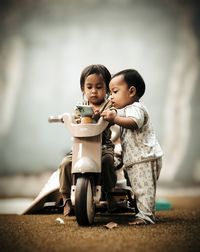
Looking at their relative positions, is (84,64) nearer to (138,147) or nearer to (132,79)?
(132,79)

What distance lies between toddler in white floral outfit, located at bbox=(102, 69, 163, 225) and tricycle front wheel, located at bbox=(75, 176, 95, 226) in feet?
0.62

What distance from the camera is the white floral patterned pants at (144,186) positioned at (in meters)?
1.70

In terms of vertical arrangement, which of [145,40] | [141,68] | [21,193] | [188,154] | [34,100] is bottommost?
[21,193]

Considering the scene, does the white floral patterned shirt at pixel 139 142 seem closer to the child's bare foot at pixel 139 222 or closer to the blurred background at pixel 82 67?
the child's bare foot at pixel 139 222

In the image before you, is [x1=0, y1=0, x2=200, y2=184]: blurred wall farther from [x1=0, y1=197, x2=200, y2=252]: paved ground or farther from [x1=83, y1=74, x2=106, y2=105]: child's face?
[x1=0, y1=197, x2=200, y2=252]: paved ground

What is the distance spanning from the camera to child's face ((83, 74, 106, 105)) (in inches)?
73.5

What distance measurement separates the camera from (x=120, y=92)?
1.78m

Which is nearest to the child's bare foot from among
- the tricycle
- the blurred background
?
the tricycle

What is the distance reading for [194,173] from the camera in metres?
3.85

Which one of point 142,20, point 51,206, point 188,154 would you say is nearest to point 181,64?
point 142,20

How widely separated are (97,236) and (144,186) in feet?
1.38

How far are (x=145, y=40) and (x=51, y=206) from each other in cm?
232

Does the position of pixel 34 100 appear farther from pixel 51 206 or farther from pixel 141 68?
pixel 51 206

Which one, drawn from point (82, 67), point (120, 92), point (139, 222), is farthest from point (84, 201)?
point (82, 67)
